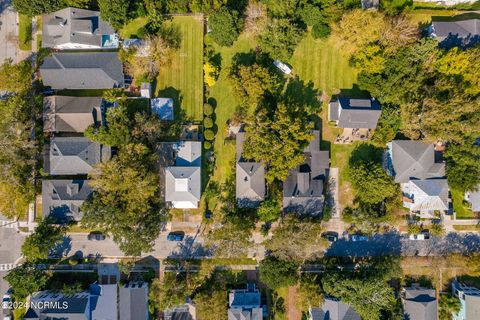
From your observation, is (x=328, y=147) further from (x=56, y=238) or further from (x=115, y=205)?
(x=56, y=238)

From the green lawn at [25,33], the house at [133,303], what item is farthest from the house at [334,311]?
the green lawn at [25,33]

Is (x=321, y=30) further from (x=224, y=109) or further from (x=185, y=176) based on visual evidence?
(x=185, y=176)

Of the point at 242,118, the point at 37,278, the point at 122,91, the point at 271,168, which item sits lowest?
the point at 37,278

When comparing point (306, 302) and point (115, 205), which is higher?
point (115, 205)

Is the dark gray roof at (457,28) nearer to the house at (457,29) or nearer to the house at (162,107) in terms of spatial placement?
the house at (457,29)

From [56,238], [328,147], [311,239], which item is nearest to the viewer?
[311,239]

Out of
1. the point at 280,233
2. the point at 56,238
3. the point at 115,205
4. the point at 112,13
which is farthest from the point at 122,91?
the point at 280,233

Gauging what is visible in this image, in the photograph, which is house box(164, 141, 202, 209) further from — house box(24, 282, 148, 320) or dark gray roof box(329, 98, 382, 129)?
dark gray roof box(329, 98, 382, 129)
